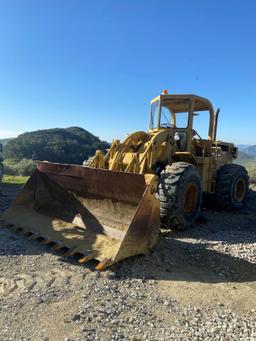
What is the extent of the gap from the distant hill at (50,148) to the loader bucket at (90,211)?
25.2m

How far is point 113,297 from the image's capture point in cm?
367

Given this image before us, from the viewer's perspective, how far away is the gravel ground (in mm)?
3084

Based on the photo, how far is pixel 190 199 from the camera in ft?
21.9

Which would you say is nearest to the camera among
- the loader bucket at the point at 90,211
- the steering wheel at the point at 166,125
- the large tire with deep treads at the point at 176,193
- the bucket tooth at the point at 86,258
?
the bucket tooth at the point at 86,258

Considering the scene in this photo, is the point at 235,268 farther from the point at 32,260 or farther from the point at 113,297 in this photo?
the point at 32,260

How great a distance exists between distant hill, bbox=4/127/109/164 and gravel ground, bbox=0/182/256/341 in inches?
1068

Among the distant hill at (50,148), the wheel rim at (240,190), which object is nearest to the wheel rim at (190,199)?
the wheel rim at (240,190)

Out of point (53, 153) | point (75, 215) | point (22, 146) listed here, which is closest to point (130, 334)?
point (75, 215)

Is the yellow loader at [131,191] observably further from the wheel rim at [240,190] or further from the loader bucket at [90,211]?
the wheel rim at [240,190]

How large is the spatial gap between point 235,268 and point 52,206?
344 centimetres

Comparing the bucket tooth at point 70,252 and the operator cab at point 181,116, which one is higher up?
the operator cab at point 181,116

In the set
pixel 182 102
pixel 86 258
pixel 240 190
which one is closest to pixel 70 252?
pixel 86 258

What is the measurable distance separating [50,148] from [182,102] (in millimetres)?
30325

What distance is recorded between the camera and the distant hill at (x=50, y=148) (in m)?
33.7
